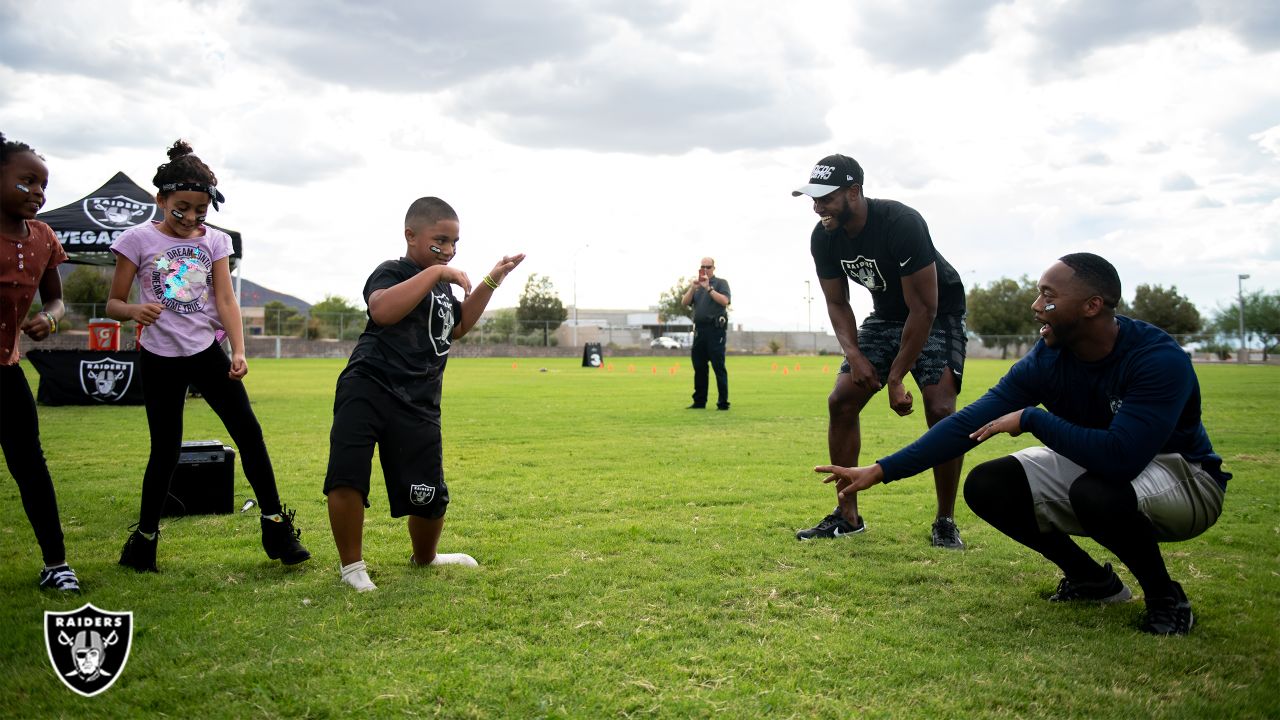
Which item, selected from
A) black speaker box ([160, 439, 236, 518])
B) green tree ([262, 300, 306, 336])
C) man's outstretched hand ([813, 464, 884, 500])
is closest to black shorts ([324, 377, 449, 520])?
man's outstretched hand ([813, 464, 884, 500])

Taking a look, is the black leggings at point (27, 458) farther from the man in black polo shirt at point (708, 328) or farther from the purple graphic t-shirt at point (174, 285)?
the man in black polo shirt at point (708, 328)

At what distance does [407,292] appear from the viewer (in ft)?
12.9

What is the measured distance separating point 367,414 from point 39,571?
71.0 inches

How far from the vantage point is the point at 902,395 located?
5137 mm

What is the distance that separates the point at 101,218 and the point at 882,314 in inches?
545

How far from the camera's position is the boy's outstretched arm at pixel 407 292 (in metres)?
3.91

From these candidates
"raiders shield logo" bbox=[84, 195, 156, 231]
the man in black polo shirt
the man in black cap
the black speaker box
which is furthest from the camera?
"raiders shield logo" bbox=[84, 195, 156, 231]

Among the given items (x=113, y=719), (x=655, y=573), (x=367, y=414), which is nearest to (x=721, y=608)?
(x=655, y=573)

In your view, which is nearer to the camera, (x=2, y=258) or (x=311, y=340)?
(x=2, y=258)

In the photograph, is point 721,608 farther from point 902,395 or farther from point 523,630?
point 902,395

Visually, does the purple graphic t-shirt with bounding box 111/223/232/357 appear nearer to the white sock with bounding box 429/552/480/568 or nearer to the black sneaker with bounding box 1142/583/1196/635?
the white sock with bounding box 429/552/480/568

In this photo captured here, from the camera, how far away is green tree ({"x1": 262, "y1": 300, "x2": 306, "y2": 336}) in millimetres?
50656

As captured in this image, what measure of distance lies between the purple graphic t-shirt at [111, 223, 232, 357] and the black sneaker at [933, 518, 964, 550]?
13.3ft

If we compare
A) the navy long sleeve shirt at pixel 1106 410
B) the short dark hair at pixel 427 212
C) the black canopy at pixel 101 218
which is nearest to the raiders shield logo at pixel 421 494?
the short dark hair at pixel 427 212
